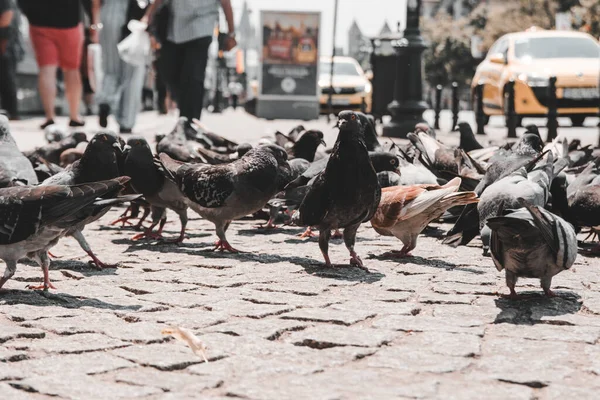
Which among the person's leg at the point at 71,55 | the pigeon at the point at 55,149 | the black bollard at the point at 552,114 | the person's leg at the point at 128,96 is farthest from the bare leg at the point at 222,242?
the black bollard at the point at 552,114

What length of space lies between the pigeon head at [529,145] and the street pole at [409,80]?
10.5m

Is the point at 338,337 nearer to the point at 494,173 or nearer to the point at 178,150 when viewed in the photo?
the point at 494,173

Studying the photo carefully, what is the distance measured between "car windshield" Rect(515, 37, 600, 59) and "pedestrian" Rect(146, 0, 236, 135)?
11.0 metres

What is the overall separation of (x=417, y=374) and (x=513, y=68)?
18160mm

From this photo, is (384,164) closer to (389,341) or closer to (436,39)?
(389,341)

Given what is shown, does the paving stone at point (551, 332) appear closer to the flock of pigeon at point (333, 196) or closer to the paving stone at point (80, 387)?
the flock of pigeon at point (333, 196)

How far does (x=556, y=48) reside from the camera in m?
22.3

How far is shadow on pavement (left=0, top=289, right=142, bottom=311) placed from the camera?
523 centimetres

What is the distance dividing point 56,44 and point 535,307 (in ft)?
37.2

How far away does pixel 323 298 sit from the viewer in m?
5.51

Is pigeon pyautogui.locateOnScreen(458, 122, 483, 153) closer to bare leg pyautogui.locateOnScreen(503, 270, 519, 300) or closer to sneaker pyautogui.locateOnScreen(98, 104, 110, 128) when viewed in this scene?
bare leg pyautogui.locateOnScreen(503, 270, 519, 300)

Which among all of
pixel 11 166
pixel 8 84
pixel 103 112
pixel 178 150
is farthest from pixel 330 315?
pixel 8 84

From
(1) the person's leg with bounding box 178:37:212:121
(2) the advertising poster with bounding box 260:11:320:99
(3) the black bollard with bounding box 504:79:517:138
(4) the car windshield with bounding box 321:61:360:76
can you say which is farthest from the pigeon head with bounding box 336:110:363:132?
(4) the car windshield with bounding box 321:61:360:76

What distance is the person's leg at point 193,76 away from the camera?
12367 millimetres
